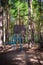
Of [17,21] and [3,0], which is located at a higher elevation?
[3,0]

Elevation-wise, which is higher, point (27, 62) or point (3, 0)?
point (3, 0)

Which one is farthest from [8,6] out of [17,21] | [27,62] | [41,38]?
[27,62]

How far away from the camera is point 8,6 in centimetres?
Result: 1208

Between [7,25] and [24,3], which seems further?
[24,3]

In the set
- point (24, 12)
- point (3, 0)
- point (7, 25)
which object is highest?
point (3, 0)

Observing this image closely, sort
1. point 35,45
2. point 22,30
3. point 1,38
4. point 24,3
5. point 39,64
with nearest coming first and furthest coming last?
point 39,64, point 35,45, point 1,38, point 22,30, point 24,3

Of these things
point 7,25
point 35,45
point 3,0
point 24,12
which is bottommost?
point 35,45

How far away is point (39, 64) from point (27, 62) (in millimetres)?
473

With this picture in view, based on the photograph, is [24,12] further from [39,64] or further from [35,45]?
[39,64]

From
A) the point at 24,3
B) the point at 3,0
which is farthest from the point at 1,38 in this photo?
the point at 24,3

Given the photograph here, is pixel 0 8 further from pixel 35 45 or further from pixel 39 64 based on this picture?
pixel 39 64

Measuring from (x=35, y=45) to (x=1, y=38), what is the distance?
6.91ft

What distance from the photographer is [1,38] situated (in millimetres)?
11461

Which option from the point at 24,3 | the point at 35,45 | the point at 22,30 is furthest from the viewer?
the point at 24,3
